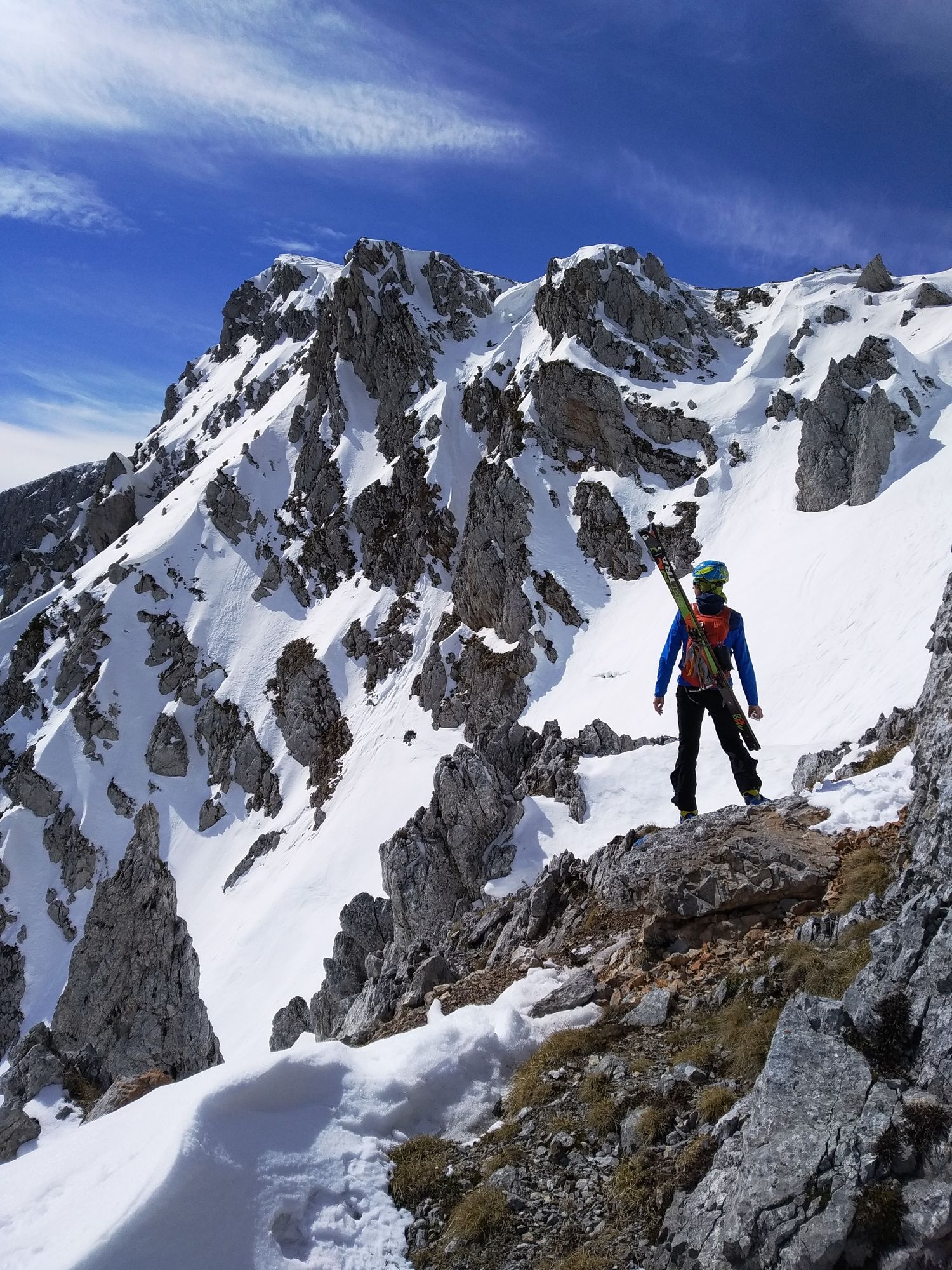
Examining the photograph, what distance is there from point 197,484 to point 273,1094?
8704cm

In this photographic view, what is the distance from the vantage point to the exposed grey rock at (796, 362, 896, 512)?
146 feet

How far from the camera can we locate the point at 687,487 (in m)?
56.4

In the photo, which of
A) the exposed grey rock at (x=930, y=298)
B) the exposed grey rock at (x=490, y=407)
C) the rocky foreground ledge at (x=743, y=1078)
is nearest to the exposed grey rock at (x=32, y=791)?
the exposed grey rock at (x=490, y=407)

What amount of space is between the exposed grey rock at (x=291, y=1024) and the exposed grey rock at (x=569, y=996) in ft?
74.7

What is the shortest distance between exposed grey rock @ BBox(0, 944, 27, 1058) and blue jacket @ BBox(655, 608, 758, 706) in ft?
194

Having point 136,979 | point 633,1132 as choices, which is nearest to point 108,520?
point 136,979

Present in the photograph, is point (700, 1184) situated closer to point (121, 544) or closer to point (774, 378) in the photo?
point (774, 378)

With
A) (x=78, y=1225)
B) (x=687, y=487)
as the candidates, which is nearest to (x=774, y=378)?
(x=687, y=487)

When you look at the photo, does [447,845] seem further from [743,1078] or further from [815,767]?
[743,1078]

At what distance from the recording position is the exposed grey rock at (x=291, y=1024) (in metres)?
27.8

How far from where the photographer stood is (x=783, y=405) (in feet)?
184

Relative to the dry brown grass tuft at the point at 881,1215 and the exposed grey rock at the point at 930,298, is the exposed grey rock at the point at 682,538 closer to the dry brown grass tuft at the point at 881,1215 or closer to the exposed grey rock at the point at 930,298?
the exposed grey rock at the point at 930,298

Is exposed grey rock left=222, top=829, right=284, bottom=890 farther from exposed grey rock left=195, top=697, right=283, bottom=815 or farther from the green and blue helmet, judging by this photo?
the green and blue helmet

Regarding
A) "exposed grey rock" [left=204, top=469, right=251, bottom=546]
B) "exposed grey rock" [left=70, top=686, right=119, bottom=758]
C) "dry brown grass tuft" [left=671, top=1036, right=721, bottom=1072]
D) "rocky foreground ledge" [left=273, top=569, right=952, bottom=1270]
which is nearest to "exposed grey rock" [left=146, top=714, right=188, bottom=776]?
"exposed grey rock" [left=70, top=686, right=119, bottom=758]
